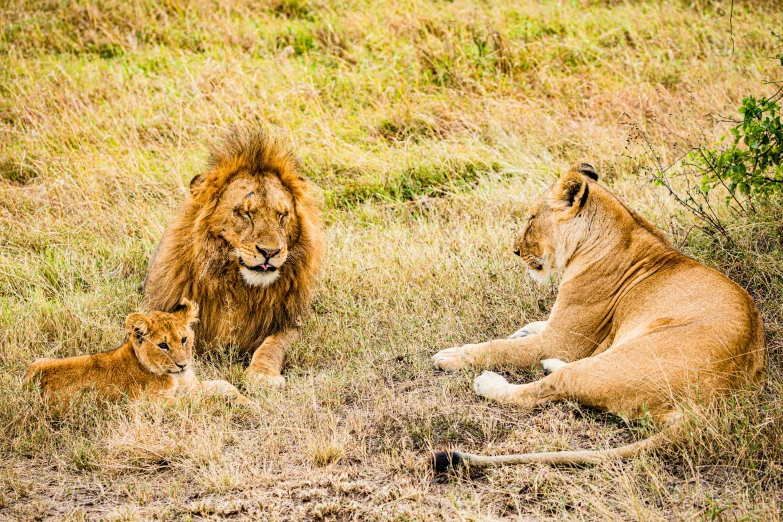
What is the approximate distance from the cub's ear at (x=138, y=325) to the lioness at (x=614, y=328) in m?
1.54

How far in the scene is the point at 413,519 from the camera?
2996 mm

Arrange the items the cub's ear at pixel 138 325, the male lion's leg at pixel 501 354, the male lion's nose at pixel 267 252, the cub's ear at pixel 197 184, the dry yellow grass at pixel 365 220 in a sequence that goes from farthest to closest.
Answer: the cub's ear at pixel 197 184
the male lion's nose at pixel 267 252
the male lion's leg at pixel 501 354
the cub's ear at pixel 138 325
the dry yellow grass at pixel 365 220

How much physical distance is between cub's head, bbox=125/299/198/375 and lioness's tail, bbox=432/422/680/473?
1.55m

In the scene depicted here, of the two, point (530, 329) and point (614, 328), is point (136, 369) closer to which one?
point (530, 329)

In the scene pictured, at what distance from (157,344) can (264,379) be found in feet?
2.15

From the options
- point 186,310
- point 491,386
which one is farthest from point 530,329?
point 186,310

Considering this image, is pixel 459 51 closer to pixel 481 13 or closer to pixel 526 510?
pixel 481 13

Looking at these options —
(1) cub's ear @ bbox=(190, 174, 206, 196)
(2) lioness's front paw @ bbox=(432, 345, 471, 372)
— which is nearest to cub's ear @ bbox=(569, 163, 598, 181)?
(2) lioness's front paw @ bbox=(432, 345, 471, 372)

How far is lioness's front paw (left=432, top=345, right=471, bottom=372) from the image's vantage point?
4398 mm

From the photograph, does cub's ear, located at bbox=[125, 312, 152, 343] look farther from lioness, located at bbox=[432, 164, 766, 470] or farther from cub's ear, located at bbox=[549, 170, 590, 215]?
cub's ear, located at bbox=[549, 170, 590, 215]

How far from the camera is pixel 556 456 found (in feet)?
10.9

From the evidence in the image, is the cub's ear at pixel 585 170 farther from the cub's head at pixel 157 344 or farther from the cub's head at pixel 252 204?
the cub's head at pixel 157 344

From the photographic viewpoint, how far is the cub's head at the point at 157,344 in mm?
4133

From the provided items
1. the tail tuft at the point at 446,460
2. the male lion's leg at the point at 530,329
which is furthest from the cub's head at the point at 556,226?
the tail tuft at the point at 446,460
